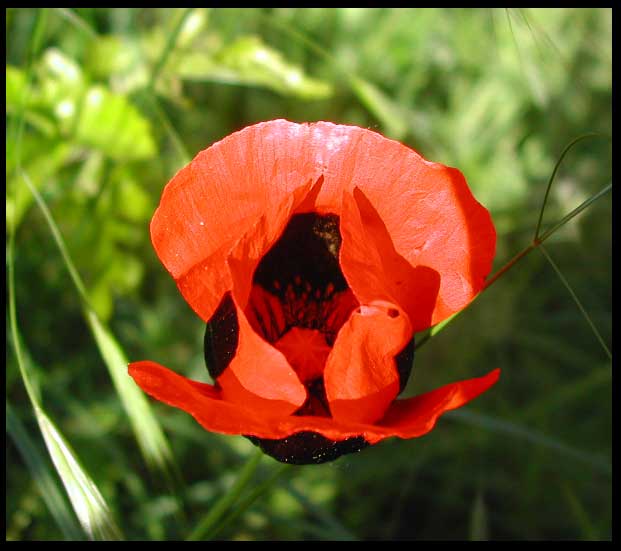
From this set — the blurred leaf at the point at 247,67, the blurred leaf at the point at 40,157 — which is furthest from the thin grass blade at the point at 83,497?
the blurred leaf at the point at 247,67

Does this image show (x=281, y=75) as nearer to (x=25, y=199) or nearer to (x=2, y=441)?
(x=25, y=199)

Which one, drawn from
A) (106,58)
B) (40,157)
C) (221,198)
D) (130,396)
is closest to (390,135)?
(106,58)

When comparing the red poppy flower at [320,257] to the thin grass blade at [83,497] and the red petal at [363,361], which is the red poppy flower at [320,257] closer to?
the red petal at [363,361]

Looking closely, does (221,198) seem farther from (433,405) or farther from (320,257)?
(433,405)

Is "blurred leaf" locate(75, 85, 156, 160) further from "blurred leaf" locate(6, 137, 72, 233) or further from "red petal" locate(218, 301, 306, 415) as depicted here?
"red petal" locate(218, 301, 306, 415)
